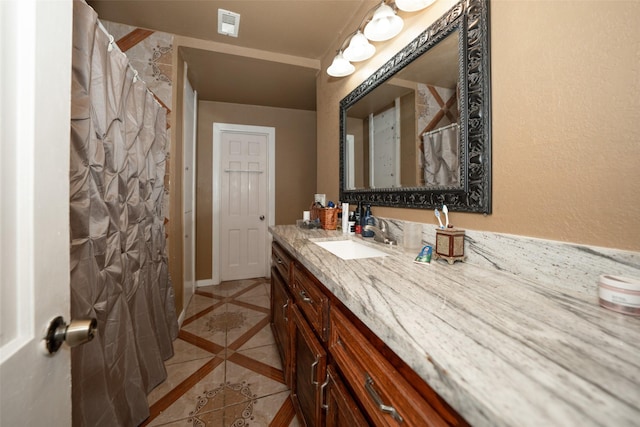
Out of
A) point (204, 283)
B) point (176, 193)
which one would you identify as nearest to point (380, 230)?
point (176, 193)

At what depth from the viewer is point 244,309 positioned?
251 centimetres

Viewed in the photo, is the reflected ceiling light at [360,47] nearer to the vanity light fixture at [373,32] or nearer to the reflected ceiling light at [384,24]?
Result: the vanity light fixture at [373,32]

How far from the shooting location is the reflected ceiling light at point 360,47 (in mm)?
1475

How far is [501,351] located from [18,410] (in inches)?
27.3

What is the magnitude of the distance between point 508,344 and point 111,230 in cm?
141

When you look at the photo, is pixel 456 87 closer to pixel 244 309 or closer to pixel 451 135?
pixel 451 135

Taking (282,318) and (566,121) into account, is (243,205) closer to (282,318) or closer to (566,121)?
(282,318)

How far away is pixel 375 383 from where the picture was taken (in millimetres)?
530

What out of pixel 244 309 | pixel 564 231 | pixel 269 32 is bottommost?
pixel 244 309

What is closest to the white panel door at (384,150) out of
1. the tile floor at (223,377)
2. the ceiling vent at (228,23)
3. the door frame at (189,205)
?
the ceiling vent at (228,23)

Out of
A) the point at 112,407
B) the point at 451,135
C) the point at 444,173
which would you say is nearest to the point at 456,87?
the point at 451,135

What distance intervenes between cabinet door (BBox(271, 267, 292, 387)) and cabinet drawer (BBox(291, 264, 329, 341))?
0.59ft

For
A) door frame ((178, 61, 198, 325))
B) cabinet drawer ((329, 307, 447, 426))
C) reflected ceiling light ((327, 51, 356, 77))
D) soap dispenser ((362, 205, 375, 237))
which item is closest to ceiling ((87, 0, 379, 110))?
door frame ((178, 61, 198, 325))

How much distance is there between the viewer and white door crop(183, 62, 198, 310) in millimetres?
2434
